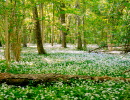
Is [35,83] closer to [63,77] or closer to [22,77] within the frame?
[22,77]

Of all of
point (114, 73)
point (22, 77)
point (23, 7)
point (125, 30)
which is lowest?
point (114, 73)

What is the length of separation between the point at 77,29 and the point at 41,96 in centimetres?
2210

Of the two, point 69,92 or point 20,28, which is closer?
point 69,92

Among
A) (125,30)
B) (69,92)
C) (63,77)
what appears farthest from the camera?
(125,30)

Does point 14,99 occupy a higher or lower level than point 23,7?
lower

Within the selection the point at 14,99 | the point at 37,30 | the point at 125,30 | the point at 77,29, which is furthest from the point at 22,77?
the point at 77,29

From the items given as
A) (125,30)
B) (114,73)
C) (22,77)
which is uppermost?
(125,30)

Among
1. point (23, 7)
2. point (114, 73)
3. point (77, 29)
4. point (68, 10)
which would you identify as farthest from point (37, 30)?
point (114, 73)

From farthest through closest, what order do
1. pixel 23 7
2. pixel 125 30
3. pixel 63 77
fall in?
pixel 23 7 → pixel 125 30 → pixel 63 77

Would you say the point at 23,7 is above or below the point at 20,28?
above

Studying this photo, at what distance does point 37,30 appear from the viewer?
733 inches

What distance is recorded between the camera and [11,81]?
6.96m

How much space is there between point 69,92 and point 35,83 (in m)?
1.99

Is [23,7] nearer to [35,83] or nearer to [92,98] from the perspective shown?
[35,83]
